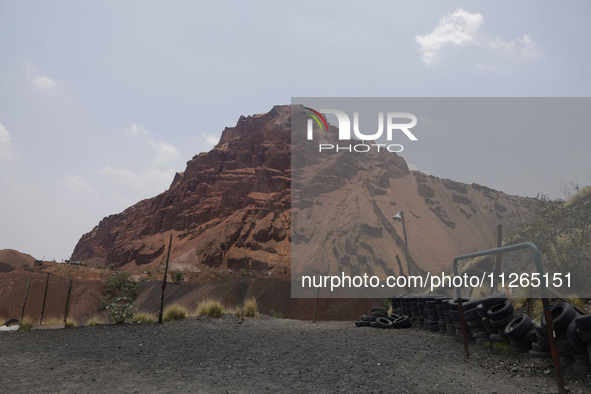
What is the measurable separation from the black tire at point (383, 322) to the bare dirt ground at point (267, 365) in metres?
1.52

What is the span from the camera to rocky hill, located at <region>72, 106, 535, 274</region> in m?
65.3

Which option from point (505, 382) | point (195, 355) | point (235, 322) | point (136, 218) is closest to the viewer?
point (505, 382)

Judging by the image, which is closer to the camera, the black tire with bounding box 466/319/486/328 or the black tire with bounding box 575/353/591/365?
the black tire with bounding box 575/353/591/365

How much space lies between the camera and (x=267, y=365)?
6.79 metres

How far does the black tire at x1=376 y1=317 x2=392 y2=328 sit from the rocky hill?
47.1m

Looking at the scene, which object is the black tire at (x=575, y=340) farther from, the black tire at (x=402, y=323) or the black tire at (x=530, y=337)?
the black tire at (x=402, y=323)

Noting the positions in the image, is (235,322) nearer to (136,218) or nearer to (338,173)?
(338,173)

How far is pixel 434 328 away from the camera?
414 inches

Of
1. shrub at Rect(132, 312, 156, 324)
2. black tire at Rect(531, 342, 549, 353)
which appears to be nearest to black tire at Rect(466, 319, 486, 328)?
black tire at Rect(531, 342, 549, 353)

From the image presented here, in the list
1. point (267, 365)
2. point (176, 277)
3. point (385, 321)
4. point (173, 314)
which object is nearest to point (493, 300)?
point (267, 365)

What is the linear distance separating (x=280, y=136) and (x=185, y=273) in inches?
2376

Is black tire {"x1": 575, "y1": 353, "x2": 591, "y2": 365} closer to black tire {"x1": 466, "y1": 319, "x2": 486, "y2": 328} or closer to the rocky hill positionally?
black tire {"x1": 466, "y1": 319, "x2": 486, "y2": 328}

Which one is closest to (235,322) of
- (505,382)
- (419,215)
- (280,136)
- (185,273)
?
(505,382)

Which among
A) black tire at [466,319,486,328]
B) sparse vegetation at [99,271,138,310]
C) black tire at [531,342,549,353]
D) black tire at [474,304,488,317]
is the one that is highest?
black tire at [474,304,488,317]
